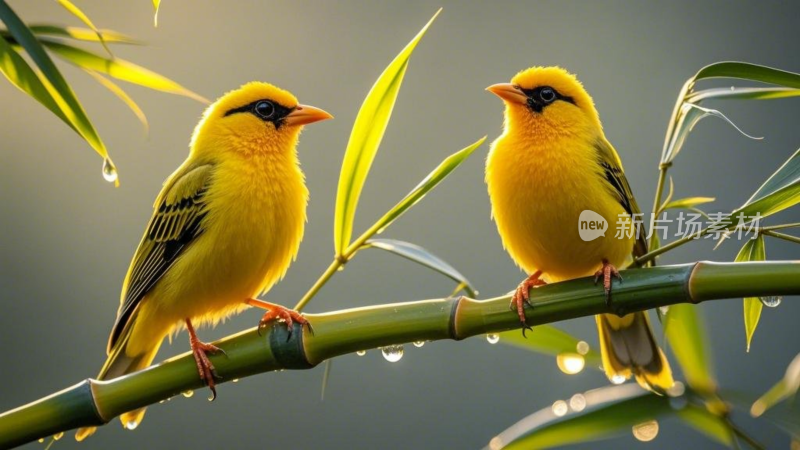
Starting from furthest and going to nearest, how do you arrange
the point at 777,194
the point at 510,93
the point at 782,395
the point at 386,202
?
the point at 386,202 → the point at 510,93 → the point at 782,395 → the point at 777,194

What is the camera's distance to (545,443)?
136 cm

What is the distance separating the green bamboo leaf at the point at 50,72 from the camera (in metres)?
1.04

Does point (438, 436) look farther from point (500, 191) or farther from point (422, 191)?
point (422, 191)

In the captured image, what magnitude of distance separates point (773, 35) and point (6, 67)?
405 centimetres

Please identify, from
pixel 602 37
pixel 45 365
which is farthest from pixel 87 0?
pixel 602 37

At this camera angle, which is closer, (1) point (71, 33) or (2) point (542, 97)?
(1) point (71, 33)

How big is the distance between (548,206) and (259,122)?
682 millimetres

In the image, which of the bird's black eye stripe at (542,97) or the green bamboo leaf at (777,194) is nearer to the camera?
the green bamboo leaf at (777,194)

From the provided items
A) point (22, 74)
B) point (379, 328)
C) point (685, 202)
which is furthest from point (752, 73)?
point (22, 74)

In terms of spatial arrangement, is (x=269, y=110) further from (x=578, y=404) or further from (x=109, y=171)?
(x=578, y=404)

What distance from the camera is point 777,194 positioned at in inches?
48.4

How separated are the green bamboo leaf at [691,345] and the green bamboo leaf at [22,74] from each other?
101 cm

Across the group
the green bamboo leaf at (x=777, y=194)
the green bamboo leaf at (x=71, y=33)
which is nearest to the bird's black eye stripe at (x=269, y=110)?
the green bamboo leaf at (x=71, y=33)

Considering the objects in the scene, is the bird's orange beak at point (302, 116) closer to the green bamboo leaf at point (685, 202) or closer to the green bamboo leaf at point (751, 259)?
the green bamboo leaf at point (685, 202)
